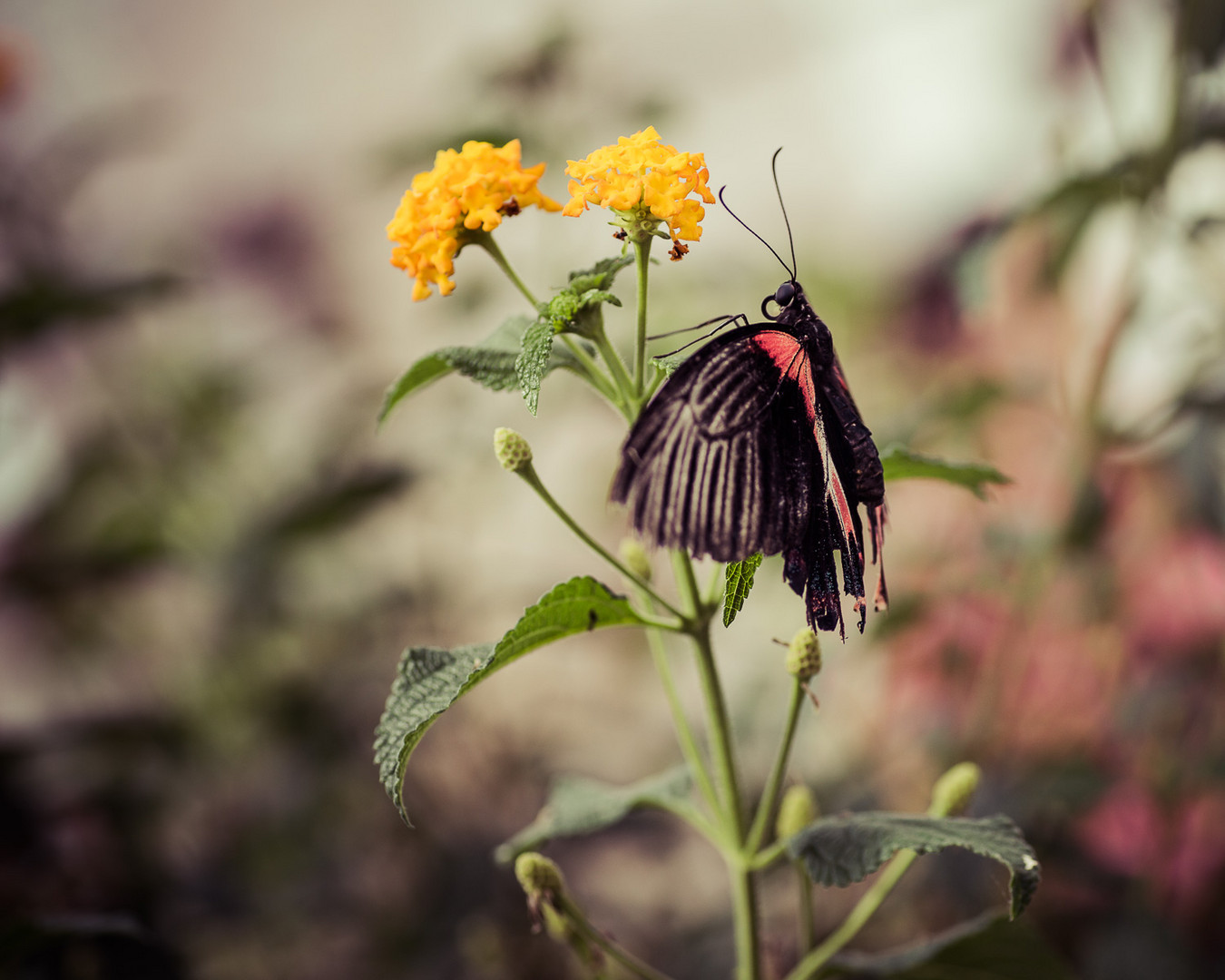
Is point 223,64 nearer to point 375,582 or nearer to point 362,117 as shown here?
point 362,117

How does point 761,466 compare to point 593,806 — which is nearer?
point 761,466

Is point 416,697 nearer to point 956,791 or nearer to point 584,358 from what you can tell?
point 584,358

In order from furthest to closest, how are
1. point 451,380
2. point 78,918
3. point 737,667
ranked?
1. point 737,667
2. point 451,380
3. point 78,918

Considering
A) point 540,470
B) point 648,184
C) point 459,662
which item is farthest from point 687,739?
point 540,470

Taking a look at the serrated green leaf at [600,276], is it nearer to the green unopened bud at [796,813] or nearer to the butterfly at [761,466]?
the butterfly at [761,466]

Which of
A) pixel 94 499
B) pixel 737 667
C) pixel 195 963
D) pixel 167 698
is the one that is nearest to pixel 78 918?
pixel 195 963

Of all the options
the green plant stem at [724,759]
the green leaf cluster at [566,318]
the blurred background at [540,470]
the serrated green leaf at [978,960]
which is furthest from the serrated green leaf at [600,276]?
the serrated green leaf at [978,960]
